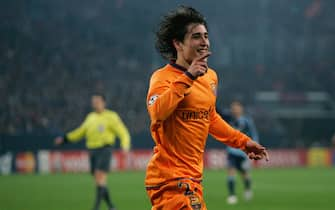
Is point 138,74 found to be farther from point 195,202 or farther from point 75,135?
point 195,202

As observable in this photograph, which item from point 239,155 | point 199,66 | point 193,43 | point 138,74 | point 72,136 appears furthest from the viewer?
point 138,74

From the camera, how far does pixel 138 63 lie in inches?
1815

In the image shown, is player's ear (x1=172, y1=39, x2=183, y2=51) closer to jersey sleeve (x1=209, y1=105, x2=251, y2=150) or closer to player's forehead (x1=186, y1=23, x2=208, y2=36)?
player's forehead (x1=186, y1=23, x2=208, y2=36)

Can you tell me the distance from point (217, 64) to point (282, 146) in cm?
1085

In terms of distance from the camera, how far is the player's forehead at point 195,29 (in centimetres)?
550

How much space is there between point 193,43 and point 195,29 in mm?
124

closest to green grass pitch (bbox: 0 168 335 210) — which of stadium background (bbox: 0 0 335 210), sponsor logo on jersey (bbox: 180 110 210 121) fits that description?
stadium background (bbox: 0 0 335 210)

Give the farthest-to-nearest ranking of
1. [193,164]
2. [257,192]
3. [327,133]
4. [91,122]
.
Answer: [327,133] → [257,192] → [91,122] → [193,164]

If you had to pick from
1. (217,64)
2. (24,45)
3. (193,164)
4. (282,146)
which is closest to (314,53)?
(217,64)

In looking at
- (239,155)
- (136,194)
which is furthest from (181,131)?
(136,194)

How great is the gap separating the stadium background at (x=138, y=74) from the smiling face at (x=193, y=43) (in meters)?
22.1

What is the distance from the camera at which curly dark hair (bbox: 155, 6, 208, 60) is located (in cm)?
562

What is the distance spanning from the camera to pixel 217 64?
48.4m

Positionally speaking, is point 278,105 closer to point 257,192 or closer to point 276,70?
point 276,70
